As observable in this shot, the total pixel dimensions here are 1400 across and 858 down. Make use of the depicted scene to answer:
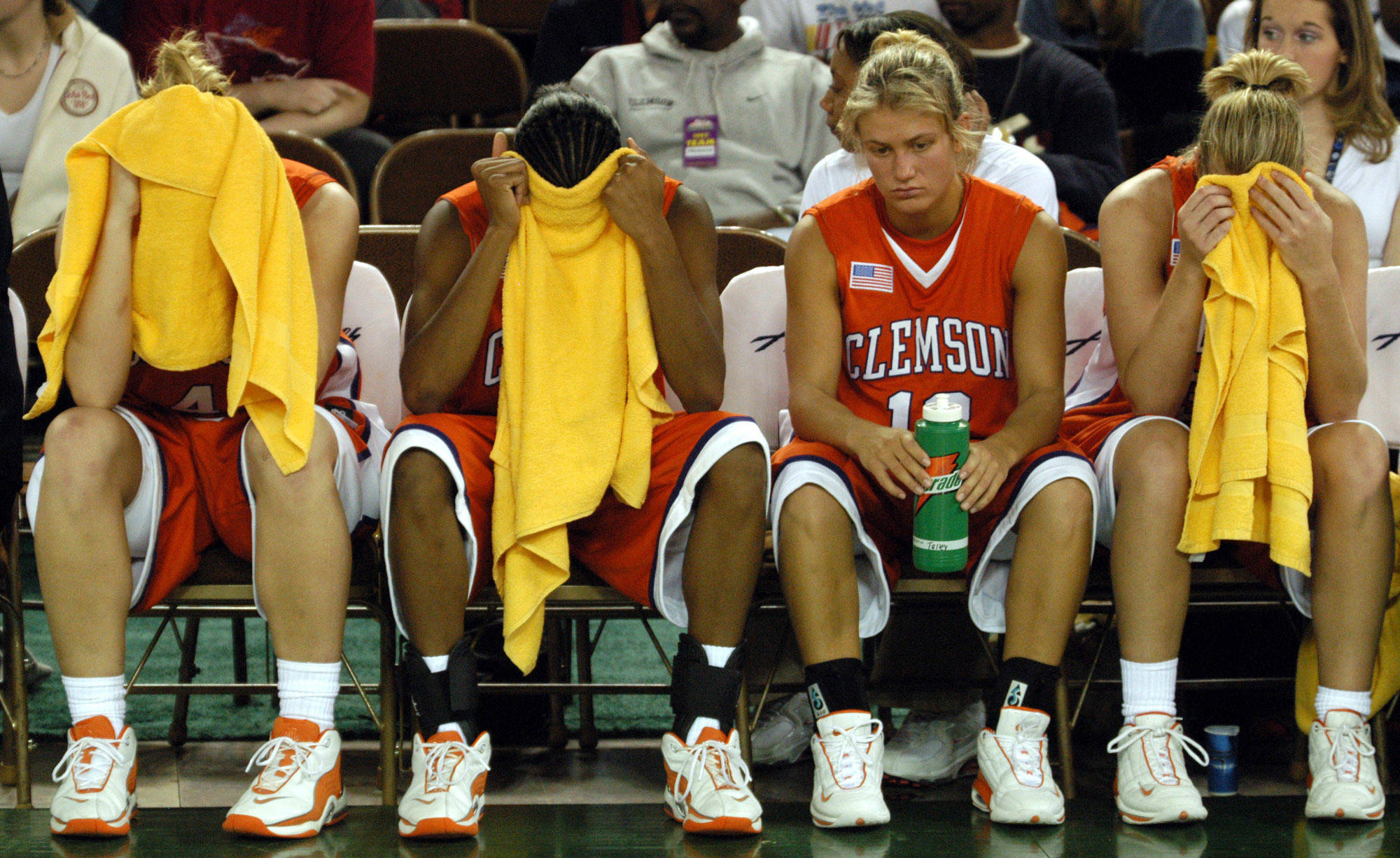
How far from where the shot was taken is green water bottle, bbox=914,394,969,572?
2.39m

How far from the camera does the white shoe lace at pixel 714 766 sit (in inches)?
91.7

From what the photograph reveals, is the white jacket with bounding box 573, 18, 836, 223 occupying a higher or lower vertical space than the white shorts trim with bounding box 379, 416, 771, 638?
higher

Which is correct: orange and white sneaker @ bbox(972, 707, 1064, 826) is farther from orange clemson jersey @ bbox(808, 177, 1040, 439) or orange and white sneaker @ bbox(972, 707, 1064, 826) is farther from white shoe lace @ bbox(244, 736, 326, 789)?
white shoe lace @ bbox(244, 736, 326, 789)

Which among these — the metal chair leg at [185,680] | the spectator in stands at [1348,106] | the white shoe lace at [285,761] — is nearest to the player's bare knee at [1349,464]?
the spectator in stands at [1348,106]

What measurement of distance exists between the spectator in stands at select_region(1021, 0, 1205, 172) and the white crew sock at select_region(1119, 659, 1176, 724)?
9.70 ft

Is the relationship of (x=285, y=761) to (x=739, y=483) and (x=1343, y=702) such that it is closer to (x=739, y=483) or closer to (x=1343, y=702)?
(x=739, y=483)

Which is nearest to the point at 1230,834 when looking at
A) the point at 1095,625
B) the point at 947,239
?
the point at 1095,625

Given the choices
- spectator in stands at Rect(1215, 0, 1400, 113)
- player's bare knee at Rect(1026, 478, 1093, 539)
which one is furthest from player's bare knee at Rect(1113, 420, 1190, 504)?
spectator in stands at Rect(1215, 0, 1400, 113)

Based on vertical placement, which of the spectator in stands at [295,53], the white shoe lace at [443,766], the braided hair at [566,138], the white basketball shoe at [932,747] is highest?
the spectator in stands at [295,53]

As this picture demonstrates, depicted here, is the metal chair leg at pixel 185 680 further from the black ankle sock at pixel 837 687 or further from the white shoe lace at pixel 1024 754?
the white shoe lace at pixel 1024 754

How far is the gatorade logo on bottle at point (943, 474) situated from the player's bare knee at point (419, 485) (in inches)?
30.6

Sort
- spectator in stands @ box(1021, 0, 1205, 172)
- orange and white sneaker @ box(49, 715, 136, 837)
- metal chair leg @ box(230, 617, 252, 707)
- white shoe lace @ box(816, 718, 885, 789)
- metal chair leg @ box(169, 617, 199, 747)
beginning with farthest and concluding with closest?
spectator in stands @ box(1021, 0, 1205, 172) → metal chair leg @ box(230, 617, 252, 707) → metal chair leg @ box(169, 617, 199, 747) → white shoe lace @ box(816, 718, 885, 789) → orange and white sneaker @ box(49, 715, 136, 837)

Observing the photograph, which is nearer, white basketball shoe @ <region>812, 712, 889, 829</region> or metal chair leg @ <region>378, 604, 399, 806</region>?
white basketball shoe @ <region>812, 712, 889, 829</region>

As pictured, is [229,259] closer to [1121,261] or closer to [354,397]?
[354,397]
